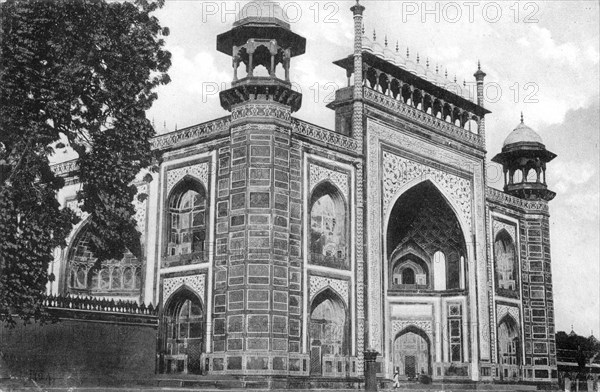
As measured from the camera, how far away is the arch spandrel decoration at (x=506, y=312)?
28.2m

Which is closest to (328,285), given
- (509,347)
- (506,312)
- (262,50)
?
(262,50)

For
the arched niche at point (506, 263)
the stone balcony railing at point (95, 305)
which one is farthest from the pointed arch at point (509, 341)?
the stone balcony railing at point (95, 305)

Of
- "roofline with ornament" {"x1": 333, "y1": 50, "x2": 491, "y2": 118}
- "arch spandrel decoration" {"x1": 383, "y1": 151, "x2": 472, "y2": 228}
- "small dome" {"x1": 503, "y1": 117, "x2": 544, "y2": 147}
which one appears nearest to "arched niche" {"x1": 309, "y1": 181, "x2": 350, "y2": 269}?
"arch spandrel decoration" {"x1": 383, "y1": 151, "x2": 472, "y2": 228}

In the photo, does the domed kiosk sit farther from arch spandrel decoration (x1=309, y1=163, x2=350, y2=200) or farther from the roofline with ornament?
arch spandrel decoration (x1=309, y1=163, x2=350, y2=200)

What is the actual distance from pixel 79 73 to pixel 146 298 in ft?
32.3

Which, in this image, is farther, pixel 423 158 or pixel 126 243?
pixel 423 158

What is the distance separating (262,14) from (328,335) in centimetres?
848

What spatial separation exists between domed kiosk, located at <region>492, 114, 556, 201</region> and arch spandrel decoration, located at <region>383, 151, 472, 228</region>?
156 inches

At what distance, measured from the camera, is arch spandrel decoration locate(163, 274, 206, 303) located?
20609mm

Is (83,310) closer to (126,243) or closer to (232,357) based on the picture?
(232,357)

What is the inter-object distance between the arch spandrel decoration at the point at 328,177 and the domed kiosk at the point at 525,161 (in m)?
10.6

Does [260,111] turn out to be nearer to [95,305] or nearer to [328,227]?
[328,227]

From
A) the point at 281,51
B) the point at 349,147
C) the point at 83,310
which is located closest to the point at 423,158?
the point at 349,147

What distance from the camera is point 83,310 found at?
1873cm
